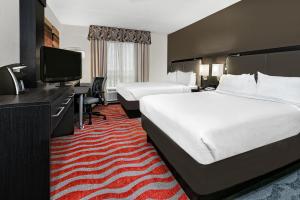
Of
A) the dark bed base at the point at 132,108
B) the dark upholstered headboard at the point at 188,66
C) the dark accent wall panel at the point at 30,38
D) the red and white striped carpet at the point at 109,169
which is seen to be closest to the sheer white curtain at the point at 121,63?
the dark upholstered headboard at the point at 188,66

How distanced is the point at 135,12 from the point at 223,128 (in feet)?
13.0

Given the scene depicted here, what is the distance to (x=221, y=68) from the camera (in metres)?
4.12

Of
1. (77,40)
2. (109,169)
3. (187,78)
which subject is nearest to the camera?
(109,169)

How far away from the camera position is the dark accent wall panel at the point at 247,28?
294 centimetres

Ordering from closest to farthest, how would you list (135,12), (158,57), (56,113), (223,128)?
(223,128)
(56,113)
(135,12)
(158,57)

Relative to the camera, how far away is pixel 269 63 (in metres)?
3.10

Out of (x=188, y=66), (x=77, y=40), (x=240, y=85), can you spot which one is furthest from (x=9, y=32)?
(x=188, y=66)

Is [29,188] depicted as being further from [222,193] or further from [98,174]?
[222,193]

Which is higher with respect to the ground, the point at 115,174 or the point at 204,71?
the point at 204,71

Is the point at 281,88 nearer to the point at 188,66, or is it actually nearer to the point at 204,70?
the point at 204,70

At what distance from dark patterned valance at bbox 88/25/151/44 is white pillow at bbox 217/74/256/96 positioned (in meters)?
3.85

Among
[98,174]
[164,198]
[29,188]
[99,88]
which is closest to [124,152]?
[98,174]

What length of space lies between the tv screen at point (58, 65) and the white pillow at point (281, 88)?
3144 millimetres

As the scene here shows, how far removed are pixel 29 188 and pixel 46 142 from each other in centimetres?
36
